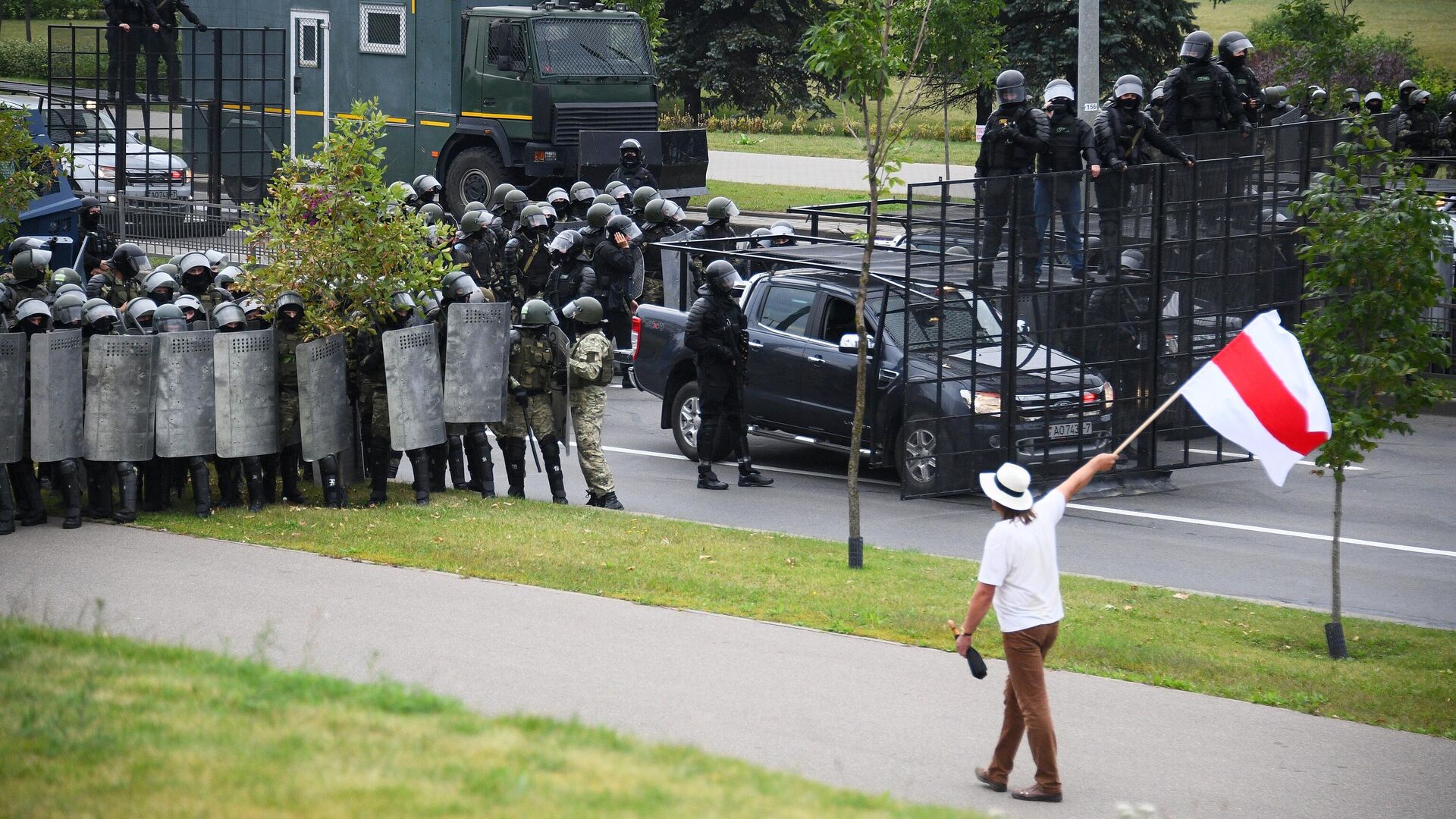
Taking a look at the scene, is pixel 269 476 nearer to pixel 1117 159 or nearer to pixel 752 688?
pixel 752 688

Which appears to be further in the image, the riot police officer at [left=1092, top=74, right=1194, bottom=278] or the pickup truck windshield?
the riot police officer at [left=1092, top=74, right=1194, bottom=278]

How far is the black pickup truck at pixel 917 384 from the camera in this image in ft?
42.2

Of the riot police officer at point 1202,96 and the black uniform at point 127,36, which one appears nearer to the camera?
the riot police officer at point 1202,96

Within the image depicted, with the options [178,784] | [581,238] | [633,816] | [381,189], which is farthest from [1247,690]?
[581,238]

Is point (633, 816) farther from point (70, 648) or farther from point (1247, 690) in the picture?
point (1247, 690)

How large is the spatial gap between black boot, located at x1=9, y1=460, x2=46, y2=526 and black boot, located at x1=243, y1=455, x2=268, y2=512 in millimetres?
1459

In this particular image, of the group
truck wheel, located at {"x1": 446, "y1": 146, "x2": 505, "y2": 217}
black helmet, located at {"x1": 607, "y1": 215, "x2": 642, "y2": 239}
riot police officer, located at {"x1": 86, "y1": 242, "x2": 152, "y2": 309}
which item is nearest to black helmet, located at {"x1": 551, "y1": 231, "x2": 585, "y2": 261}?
black helmet, located at {"x1": 607, "y1": 215, "x2": 642, "y2": 239}

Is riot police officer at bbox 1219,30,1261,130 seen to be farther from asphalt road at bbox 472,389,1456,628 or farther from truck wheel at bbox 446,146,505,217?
truck wheel at bbox 446,146,505,217

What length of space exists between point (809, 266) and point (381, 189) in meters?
4.36

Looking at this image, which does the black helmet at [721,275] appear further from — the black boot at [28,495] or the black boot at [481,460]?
the black boot at [28,495]

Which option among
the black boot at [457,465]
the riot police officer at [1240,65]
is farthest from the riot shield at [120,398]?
the riot police officer at [1240,65]

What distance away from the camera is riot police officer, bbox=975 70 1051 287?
12.8 m

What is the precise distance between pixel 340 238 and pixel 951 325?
5.07 metres

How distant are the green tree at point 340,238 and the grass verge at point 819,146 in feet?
92.3
